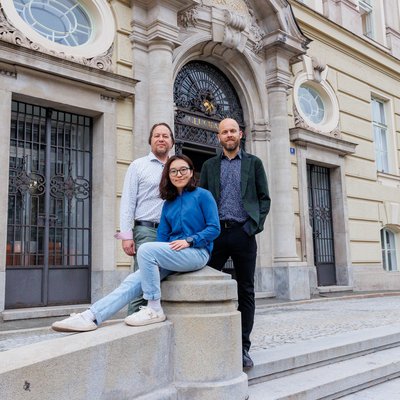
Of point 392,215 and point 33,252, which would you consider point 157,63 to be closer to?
point 33,252

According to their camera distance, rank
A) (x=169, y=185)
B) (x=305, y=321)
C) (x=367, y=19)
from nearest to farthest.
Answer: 1. (x=169, y=185)
2. (x=305, y=321)
3. (x=367, y=19)

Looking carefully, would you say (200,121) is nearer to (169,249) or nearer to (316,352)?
(316,352)

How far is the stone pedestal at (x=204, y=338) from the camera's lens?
12.0 feet

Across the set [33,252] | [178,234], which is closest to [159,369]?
[178,234]

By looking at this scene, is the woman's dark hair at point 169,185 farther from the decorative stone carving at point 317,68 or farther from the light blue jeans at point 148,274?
the decorative stone carving at point 317,68

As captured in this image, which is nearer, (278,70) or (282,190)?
(282,190)

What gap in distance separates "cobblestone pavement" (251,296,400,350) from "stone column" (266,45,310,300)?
2.05ft

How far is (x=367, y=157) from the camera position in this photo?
1479cm

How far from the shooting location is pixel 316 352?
4957 millimetres

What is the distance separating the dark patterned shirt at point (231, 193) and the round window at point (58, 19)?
17.7ft

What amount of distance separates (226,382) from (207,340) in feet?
1.15

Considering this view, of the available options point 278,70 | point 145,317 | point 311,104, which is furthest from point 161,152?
point 311,104

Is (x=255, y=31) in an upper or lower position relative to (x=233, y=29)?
upper

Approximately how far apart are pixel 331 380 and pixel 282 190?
731 cm
